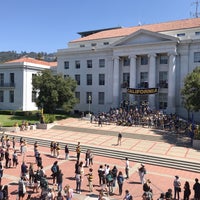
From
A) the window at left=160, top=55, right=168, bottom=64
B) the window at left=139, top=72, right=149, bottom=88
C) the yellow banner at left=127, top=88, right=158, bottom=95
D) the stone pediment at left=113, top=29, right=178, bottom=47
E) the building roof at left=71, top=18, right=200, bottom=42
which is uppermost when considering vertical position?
the building roof at left=71, top=18, right=200, bottom=42

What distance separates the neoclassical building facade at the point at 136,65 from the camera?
4172 cm

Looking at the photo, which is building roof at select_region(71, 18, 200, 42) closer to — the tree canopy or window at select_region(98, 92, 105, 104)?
window at select_region(98, 92, 105, 104)

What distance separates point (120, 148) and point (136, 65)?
2371 centimetres

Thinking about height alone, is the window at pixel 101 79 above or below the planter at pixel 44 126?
above

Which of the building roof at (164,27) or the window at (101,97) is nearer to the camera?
the building roof at (164,27)

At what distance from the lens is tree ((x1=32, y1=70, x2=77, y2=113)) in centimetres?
4053

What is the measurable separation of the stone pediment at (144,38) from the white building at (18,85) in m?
20.0

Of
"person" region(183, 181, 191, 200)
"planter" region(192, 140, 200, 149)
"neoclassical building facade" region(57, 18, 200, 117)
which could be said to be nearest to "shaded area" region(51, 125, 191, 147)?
"planter" region(192, 140, 200, 149)

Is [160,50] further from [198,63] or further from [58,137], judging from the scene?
[58,137]

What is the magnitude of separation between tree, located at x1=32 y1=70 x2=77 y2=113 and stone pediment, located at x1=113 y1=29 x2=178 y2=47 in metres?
13.0

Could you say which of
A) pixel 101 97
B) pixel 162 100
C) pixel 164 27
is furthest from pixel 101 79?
pixel 164 27

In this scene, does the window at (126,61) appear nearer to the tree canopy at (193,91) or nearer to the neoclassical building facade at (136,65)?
the neoclassical building facade at (136,65)

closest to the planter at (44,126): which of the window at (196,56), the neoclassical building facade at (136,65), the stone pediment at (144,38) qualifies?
the neoclassical building facade at (136,65)

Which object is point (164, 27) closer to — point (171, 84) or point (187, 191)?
point (171, 84)
